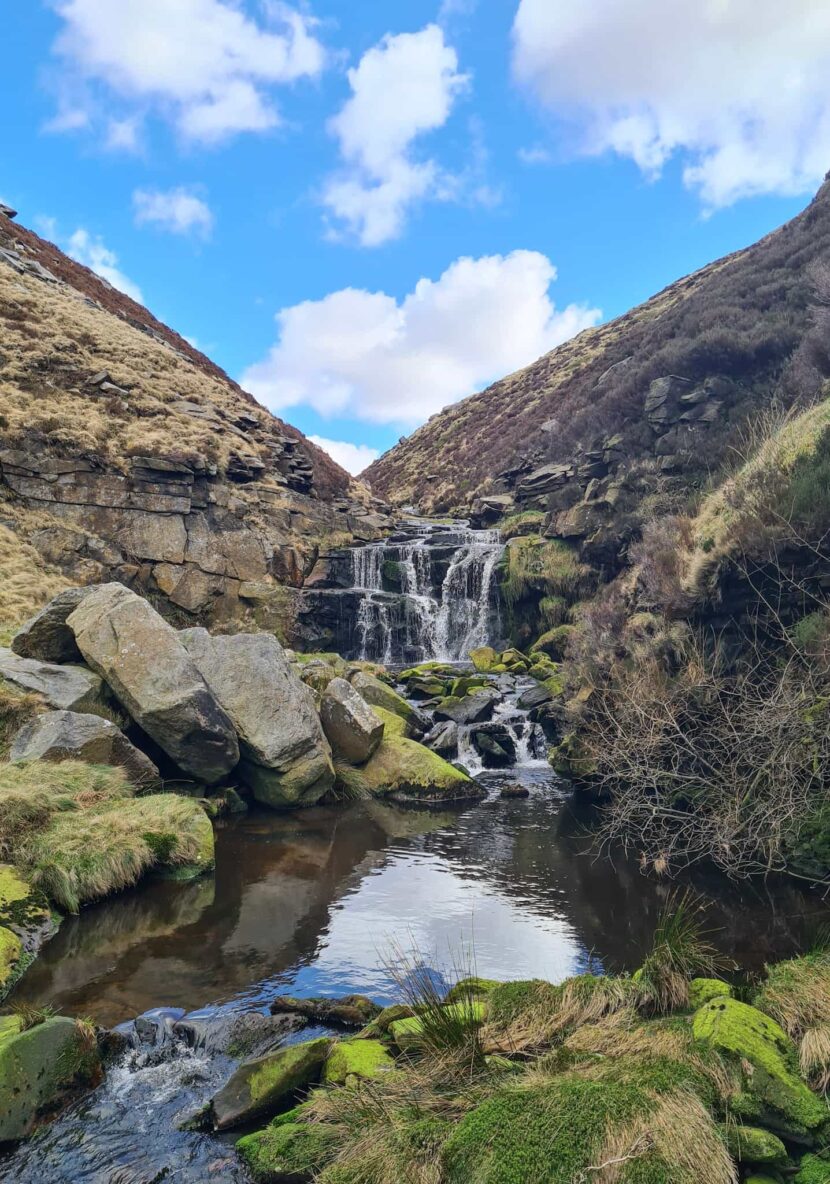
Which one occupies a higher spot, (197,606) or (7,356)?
(7,356)

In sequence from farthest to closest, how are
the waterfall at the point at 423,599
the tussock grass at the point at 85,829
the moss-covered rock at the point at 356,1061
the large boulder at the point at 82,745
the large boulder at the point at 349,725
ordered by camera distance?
the waterfall at the point at 423,599 → the large boulder at the point at 349,725 → the large boulder at the point at 82,745 → the tussock grass at the point at 85,829 → the moss-covered rock at the point at 356,1061

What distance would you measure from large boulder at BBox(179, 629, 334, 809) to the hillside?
1599cm

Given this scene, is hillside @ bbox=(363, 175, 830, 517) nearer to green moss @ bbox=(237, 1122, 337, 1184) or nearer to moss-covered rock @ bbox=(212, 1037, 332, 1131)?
moss-covered rock @ bbox=(212, 1037, 332, 1131)

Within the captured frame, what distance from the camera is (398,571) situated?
34312mm

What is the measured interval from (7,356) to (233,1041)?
112ft

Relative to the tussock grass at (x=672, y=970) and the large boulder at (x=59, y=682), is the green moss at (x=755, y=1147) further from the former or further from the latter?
the large boulder at (x=59, y=682)

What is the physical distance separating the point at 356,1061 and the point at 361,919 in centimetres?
458

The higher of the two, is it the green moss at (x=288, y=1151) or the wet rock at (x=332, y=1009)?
the green moss at (x=288, y=1151)

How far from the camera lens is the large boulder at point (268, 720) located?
1518 cm

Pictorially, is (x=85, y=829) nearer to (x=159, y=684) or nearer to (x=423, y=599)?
(x=159, y=684)

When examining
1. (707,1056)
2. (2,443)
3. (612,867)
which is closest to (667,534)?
(612,867)

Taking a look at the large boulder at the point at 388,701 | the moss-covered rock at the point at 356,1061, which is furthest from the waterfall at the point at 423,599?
the moss-covered rock at the point at 356,1061

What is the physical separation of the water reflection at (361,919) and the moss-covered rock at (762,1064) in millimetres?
3432

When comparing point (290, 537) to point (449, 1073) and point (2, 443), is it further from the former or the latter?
point (449, 1073)
